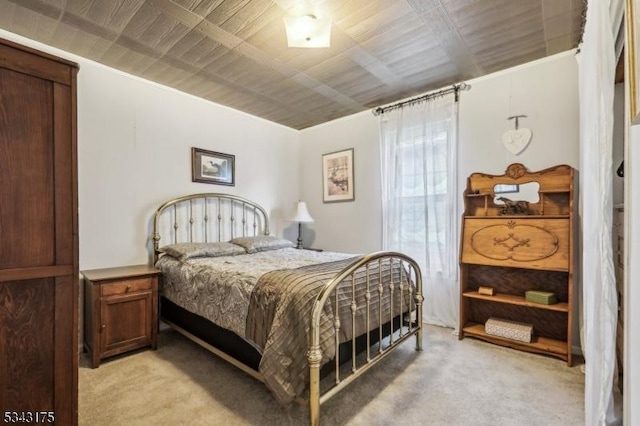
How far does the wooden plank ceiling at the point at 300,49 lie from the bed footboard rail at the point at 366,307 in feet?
5.57

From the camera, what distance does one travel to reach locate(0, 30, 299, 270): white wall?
2.77 m

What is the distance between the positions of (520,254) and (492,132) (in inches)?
48.1

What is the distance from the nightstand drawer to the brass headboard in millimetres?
542

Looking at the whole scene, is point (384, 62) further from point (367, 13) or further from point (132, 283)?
point (132, 283)

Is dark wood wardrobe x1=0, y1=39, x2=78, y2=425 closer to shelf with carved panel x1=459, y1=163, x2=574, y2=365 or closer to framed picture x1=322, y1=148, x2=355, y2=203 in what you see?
shelf with carved panel x1=459, y1=163, x2=574, y2=365

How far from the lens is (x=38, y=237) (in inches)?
42.7

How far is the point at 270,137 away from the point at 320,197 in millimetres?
1148

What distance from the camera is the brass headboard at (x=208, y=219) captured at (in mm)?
3311

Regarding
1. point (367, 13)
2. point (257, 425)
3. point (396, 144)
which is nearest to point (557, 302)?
point (396, 144)

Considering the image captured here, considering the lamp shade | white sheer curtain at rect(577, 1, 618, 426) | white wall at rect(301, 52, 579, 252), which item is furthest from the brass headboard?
white sheer curtain at rect(577, 1, 618, 426)

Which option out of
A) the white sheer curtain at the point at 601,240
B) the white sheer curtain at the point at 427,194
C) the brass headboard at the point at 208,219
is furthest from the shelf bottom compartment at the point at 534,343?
the brass headboard at the point at 208,219

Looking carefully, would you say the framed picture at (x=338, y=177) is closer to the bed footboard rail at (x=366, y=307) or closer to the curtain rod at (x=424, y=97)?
the curtain rod at (x=424, y=97)

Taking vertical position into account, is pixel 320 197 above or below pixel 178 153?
below

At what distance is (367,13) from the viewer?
212 cm
